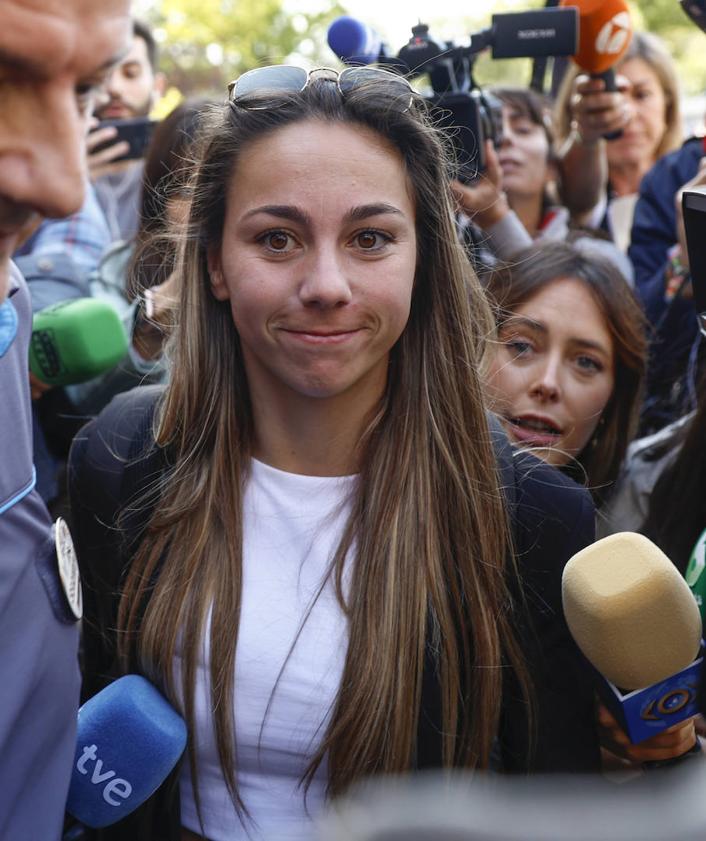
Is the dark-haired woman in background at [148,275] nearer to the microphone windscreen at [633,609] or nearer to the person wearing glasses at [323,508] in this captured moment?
the person wearing glasses at [323,508]

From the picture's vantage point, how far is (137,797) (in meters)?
1.82

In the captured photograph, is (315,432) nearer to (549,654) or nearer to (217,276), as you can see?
(217,276)

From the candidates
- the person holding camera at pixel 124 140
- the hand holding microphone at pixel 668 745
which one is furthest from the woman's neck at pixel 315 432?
the person holding camera at pixel 124 140

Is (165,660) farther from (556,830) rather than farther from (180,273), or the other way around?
(556,830)

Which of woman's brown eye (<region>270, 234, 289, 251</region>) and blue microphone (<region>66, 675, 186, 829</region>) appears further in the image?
woman's brown eye (<region>270, 234, 289, 251</region>)

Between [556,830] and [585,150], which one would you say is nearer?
[556,830]

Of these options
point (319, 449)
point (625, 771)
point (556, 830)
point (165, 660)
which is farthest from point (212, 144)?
point (556, 830)

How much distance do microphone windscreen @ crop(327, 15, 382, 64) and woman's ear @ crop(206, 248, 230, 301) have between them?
74 cm

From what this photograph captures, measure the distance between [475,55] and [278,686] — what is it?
2071mm

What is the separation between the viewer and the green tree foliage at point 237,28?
1772cm

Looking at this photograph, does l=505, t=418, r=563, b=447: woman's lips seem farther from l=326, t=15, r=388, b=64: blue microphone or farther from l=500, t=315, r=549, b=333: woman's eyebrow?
l=326, t=15, r=388, b=64: blue microphone

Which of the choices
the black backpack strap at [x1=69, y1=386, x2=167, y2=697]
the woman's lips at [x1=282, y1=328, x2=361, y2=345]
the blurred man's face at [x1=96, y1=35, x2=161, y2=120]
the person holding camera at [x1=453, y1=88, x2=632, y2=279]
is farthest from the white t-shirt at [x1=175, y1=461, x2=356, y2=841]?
the blurred man's face at [x1=96, y1=35, x2=161, y2=120]

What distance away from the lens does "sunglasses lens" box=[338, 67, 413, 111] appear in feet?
6.82

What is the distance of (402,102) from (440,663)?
1.10m
